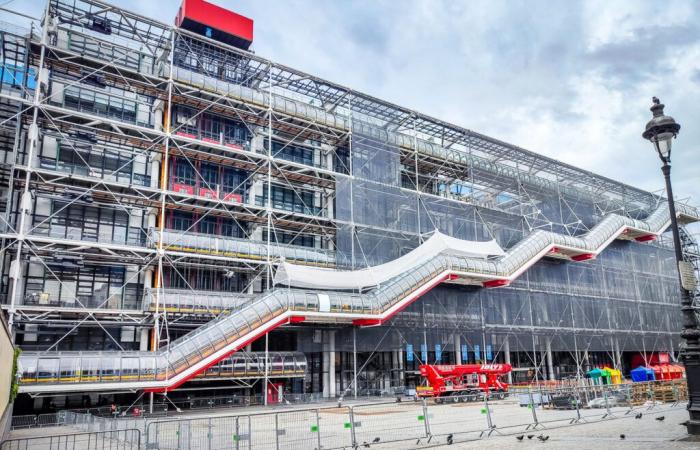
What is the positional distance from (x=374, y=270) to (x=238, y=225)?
28.1 ft

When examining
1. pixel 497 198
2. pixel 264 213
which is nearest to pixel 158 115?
pixel 264 213

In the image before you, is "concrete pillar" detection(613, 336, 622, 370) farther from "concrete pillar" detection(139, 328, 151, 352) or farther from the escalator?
"concrete pillar" detection(139, 328, 151, 352)

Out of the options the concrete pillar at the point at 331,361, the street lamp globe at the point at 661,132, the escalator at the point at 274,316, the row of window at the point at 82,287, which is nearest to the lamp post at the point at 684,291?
the street lamp globe at the point at 661,132

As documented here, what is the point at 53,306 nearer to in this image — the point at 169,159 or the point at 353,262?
the point at 169,159

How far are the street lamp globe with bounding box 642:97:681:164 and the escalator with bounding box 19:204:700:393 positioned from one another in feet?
63.0

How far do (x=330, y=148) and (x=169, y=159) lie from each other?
1130 centimetres

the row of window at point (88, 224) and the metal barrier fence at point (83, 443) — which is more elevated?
the row of window at point (88, 224)

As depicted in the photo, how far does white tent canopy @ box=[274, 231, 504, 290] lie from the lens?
2891 centimetres

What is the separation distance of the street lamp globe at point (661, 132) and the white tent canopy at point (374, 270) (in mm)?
19791

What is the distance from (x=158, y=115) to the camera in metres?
31.9

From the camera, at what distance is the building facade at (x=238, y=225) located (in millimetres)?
26328

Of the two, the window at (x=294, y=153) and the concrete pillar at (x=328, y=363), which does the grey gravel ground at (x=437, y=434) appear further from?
the window at (x=294, y=153)

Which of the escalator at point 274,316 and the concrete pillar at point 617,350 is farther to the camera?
the concrete pillar at point 617,350

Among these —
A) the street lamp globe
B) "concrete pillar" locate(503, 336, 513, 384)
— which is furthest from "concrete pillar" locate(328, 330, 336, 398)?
the street lamp globe
